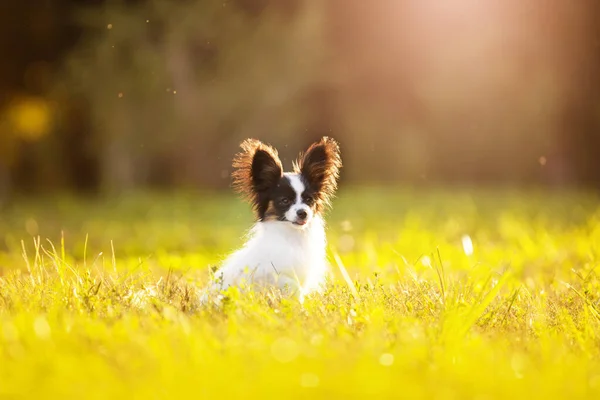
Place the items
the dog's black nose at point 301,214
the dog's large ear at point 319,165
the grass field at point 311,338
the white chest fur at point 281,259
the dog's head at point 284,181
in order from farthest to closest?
1. the dog's large ear at point 319,165
2. the dog's head at point 284,181
3. the dog's black nose at point 301,214
4. the white chest fur at point 281,259
5. the grass field at point 311,338

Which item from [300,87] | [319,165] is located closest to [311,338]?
[319,165]

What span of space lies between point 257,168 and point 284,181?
0.24 meters

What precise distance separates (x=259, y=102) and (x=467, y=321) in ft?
55.8

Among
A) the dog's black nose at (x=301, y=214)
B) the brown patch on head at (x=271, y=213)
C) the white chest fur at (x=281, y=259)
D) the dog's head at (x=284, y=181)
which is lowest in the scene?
the white chest fur at (x=281, y=259)

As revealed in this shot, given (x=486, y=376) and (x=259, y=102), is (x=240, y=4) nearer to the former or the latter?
(x=259, y=102)

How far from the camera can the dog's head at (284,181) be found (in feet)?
19.5

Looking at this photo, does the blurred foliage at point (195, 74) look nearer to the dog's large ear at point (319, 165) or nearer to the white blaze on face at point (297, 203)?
the dog's large ear at point (319, 165)

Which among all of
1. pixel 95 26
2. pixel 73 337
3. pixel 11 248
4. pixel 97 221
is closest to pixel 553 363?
pixel 73 337

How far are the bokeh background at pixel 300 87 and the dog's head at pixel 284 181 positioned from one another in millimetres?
14302

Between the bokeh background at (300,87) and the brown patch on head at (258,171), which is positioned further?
the bokeh background at (300,87)

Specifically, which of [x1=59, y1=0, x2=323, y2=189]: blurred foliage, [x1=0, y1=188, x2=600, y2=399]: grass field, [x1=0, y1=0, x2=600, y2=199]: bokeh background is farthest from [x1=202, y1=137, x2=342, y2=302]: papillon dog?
[x1=59, y1=0, x2=323, y2=189]: blurred foliage

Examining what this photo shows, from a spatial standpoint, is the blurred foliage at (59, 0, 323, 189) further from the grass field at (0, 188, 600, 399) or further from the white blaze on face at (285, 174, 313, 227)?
the white blaze on face at (285, 174, 313, 227)

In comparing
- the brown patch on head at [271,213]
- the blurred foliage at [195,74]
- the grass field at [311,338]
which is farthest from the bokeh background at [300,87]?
the brown patch on head at [271,213]

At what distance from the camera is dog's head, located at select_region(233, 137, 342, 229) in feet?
19.5
